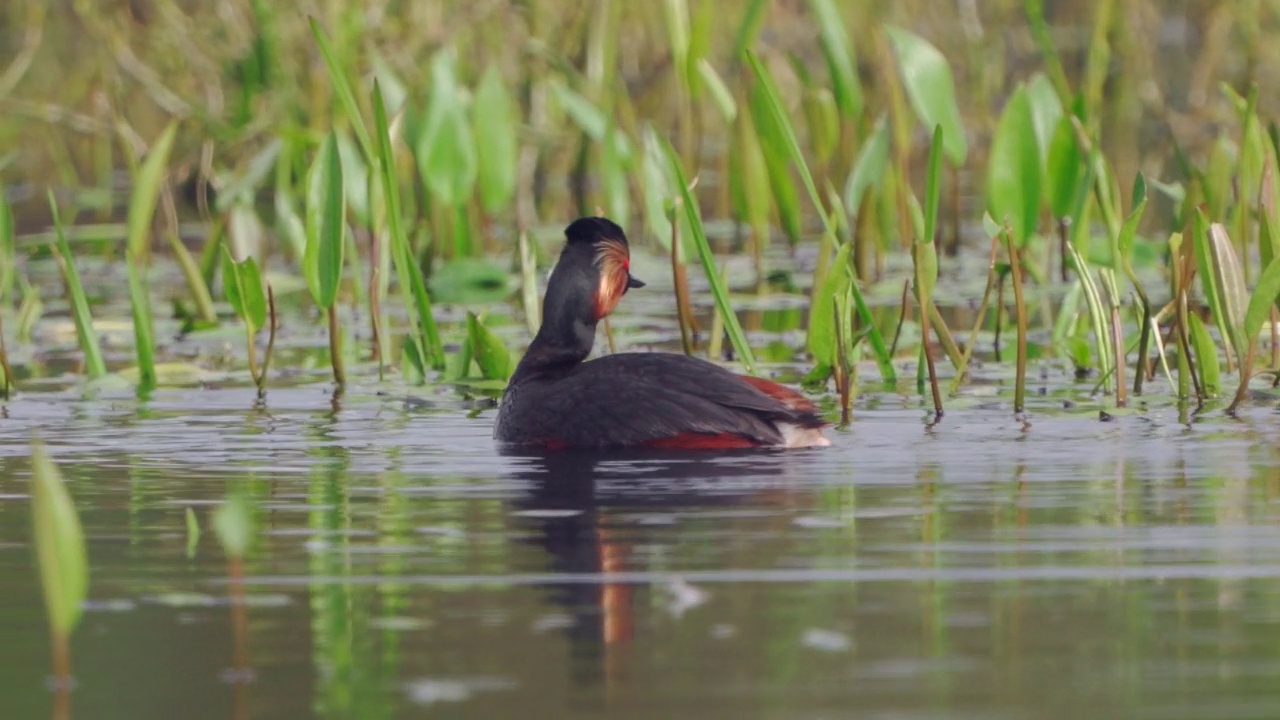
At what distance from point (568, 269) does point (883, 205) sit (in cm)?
458

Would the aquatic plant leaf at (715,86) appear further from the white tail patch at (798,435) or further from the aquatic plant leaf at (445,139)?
the white tail patch at (798,435)

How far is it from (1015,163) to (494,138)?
264 centimetres

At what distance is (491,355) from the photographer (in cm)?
782

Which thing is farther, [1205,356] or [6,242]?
[6,242]

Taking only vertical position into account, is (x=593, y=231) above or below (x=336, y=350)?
above

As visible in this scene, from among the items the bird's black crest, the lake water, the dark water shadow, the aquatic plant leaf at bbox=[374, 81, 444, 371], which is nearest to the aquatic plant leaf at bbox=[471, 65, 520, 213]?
the aquatic plant leaf at bbox=[374, 81, 444, 371]

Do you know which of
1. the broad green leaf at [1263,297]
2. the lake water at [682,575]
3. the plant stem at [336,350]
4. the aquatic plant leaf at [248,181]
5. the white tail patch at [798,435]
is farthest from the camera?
the aquatic plant leaf at [248,181]

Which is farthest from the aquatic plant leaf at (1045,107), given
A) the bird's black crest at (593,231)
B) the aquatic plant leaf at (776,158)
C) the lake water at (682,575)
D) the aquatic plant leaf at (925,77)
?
the bird's black crest at (593,231)

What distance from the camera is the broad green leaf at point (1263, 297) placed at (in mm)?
6508

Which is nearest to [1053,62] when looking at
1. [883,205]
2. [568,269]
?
[883,205]

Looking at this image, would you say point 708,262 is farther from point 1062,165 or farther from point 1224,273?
point 1062,165

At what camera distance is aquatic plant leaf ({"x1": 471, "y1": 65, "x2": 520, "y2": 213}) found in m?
9.57

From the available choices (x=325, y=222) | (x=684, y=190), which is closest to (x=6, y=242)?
(x=325, y=222)

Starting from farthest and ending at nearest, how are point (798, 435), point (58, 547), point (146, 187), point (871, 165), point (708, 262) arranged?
point (871, 165), point (146, 187), point (708, 262), point (798, 435), point (58, 547)
